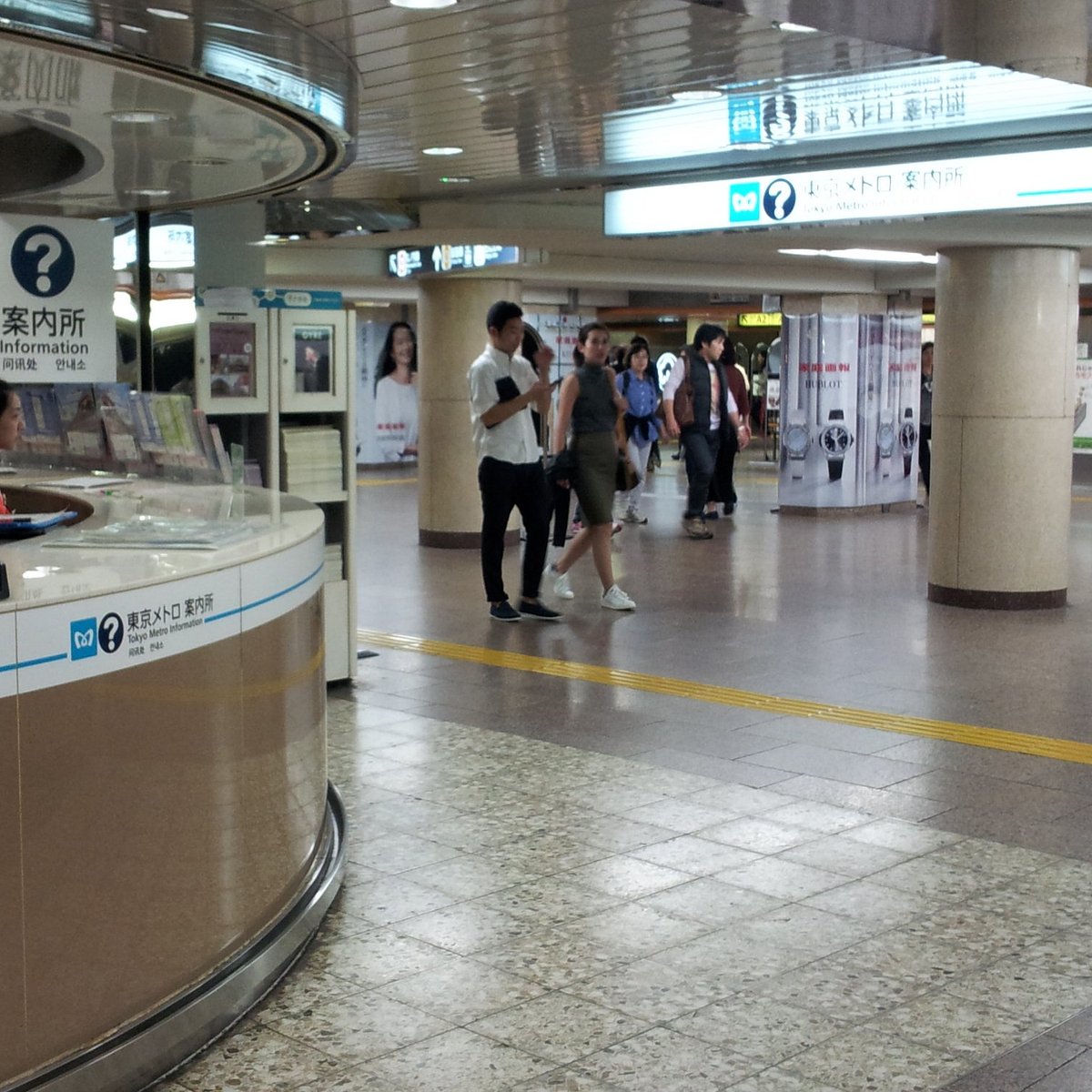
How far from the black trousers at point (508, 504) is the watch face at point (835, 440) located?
24.7 ft

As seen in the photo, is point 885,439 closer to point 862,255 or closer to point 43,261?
point 862,255

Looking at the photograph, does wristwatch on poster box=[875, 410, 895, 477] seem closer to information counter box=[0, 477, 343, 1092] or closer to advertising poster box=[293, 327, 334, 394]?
advertising poster box=[293, 327, 334, 394]

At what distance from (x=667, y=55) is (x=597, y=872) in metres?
2.88

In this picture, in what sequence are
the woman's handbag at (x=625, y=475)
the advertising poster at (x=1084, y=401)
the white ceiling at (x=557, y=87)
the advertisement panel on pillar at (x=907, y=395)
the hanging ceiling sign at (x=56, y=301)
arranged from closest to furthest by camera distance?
the white ceiling at (x=557, y=87)
the hanging ceiling sign at (x=56, y=301)
the woman's handbag at (x=625, y=475)
the advertisement panel on pillar at (x=907, y=395)
the advertising poster at (x=1084, y=401)

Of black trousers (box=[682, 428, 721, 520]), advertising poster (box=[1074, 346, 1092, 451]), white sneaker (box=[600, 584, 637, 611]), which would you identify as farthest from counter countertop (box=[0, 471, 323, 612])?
advertising poster (box=[1074, 346, 1092, 451])

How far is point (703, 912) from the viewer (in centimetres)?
417

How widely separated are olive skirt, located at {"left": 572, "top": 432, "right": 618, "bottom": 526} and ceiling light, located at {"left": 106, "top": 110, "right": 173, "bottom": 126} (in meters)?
4.38

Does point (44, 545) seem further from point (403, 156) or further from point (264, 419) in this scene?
point (403, 156)

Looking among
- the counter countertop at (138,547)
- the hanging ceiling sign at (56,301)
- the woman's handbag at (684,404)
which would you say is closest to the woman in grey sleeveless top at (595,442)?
the hanging ceiling sign at (56,301)

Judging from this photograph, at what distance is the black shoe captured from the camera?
9.03 metres

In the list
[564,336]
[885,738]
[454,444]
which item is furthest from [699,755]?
[564,336]

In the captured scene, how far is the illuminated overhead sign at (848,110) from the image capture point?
19.5 feet

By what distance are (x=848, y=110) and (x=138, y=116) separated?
313cm

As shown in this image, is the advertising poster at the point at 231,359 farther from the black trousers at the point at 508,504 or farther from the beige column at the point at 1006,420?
the beige column at the point at 1006,420
